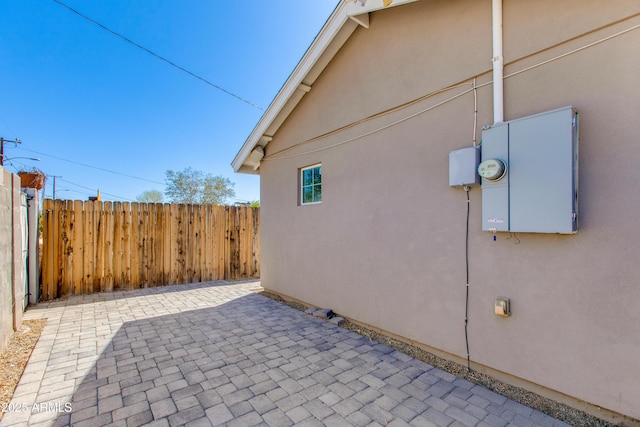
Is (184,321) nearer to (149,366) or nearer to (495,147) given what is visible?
(149,366)

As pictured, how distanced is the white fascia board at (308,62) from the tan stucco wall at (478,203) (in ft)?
1.32

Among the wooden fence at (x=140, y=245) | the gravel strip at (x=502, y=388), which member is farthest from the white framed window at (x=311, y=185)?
the wooden fence at (x=140, y=245)

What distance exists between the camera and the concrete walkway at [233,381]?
2.43 metres

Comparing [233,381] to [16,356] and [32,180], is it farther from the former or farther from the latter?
[32,180]

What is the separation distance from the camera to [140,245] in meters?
7.45

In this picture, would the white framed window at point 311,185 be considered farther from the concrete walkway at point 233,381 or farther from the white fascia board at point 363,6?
the white fascia board at point 363,6

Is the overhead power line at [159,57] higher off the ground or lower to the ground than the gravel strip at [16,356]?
higher

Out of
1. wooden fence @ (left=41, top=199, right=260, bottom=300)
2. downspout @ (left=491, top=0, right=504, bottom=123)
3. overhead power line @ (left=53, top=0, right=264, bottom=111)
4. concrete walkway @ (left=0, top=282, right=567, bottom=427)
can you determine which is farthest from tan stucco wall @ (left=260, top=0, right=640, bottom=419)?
wooden fence @ (left=41, top=199, right=260, bottom=300)

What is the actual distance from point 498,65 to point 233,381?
4464 mm

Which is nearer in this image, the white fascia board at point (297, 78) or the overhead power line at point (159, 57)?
the white fascia board at point (297, 78)

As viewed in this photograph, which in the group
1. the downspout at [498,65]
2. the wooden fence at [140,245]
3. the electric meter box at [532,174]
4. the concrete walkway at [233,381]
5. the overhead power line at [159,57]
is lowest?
the concrete walkway at [233,381]

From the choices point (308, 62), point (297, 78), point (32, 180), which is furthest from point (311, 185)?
point (32, 180)

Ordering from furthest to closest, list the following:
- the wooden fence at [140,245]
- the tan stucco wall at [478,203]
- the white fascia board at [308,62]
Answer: the wooden fence at [140,245] → the white fascia board at [308,62] → the tan stucco wall at [478,203]

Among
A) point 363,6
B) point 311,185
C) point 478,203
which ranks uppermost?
point 363,6
